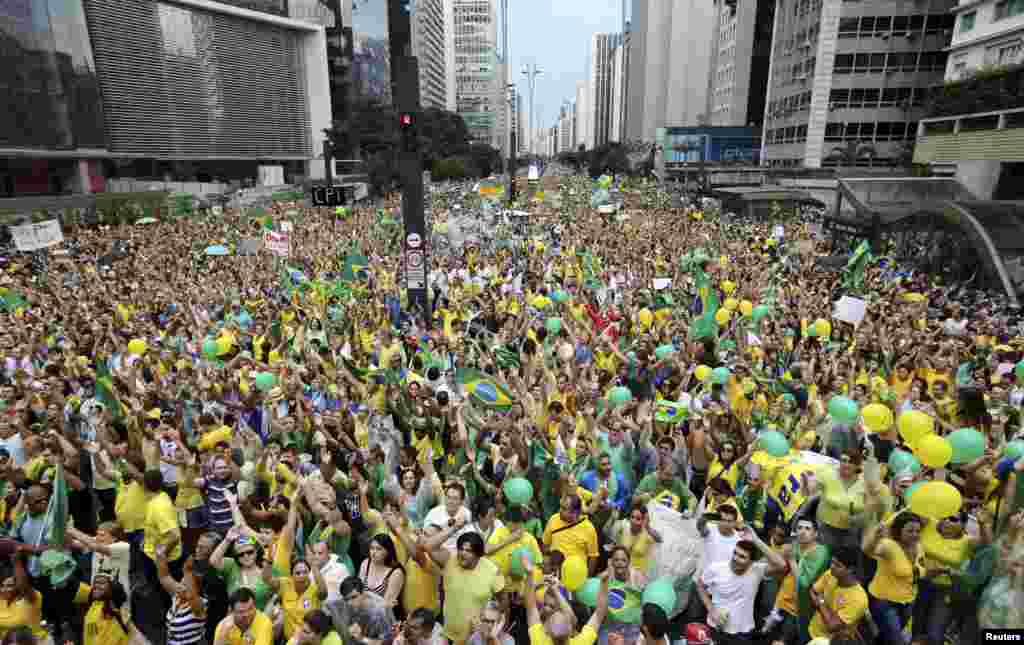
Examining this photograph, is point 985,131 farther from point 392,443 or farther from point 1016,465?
point 392,443

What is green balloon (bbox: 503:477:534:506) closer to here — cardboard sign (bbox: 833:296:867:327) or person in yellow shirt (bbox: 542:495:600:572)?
person in yellow shirt (bbox: 542:495:600:572)

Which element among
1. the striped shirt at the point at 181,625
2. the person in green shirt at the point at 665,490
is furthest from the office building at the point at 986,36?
the striped shirt at the point at 181,625

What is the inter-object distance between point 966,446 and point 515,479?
308cm

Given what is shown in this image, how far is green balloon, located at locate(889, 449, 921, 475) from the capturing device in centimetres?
433

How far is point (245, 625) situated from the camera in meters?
3.35

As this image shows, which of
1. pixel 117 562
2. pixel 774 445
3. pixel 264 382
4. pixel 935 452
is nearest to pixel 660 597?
pixel 774 445

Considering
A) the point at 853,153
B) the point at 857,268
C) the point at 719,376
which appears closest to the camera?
the point at 719,376

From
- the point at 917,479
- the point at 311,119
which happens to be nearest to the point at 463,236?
the point at 917,479

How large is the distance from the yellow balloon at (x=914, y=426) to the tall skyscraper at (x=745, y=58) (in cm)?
7832

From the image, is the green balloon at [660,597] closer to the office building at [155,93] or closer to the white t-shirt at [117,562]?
the white t-shirt at [117,562]

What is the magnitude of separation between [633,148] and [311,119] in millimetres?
39658

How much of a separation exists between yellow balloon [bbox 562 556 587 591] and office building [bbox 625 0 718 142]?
106 metres

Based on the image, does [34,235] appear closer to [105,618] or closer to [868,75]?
[105,618]

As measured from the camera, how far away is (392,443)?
5.30m
